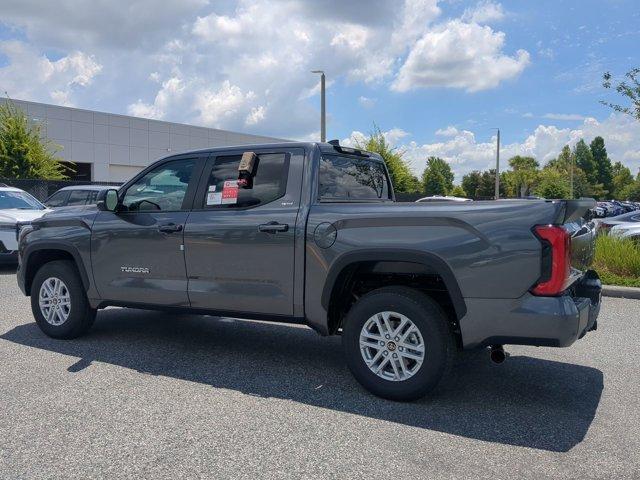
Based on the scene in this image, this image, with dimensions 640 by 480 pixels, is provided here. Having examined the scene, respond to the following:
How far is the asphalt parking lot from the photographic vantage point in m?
3.29

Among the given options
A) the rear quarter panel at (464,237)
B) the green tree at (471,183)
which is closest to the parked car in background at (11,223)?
the rear quarter panel at (464,237)

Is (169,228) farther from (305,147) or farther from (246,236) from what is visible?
(305,147)

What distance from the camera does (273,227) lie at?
464 cm

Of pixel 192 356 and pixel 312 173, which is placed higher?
pixel 312 173

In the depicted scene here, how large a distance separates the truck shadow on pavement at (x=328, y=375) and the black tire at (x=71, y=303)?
129mm

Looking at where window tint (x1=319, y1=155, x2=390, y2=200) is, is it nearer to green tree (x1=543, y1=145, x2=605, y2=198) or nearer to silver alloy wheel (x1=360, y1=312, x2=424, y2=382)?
silver alloy wheel (x1=360, y1=312, x2=424, y2=382)

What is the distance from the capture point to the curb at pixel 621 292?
28.8 feet

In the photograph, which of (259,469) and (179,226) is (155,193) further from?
(259,469)

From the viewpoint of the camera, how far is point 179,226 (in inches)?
202

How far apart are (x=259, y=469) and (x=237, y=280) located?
6.25 ft

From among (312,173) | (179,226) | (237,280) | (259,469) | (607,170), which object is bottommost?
(259,469)

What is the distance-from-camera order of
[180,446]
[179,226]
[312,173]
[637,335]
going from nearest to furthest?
[180,446] → [312,173] → [179,226] → [637,335]

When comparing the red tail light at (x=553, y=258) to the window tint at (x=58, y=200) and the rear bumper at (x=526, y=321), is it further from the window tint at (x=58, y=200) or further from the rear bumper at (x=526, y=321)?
the window tint at (x=58, y=200)

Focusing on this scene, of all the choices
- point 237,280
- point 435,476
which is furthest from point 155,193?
point 435,476
